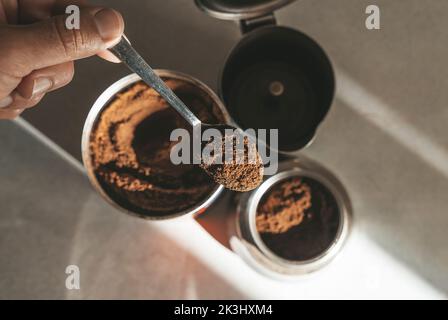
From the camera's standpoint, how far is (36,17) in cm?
69

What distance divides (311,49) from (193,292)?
46 cm

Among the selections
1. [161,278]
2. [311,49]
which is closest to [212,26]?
[311,49]

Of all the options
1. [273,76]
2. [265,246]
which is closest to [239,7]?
[273,76]

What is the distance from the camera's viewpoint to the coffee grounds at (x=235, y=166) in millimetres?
587

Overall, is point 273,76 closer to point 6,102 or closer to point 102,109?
point 102,109

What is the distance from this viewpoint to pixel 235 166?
0.59 meters

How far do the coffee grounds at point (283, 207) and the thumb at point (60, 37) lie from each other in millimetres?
336

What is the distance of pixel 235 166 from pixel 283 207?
0.16m

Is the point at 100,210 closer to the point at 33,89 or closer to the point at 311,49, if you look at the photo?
the point at 33,89

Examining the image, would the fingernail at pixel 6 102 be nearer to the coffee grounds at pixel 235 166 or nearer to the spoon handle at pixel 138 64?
the spoon handle at pixel 138 64

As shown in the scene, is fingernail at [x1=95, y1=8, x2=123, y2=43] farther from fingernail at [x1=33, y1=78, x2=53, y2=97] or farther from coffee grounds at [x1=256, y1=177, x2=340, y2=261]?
coffee grounds at [x1=256, y1=177, x2=340, y2=261]

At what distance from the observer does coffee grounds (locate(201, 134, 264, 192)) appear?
587 millimetres

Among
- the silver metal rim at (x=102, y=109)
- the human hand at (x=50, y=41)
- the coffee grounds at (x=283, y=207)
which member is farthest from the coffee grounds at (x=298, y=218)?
the human hand at (x=50, y=41)

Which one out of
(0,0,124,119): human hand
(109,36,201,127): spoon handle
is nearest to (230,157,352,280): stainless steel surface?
(109,36,201,127): spoon handle
